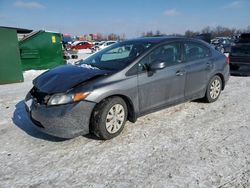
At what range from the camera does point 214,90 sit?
5.69 meters

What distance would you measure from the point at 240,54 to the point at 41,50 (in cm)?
868

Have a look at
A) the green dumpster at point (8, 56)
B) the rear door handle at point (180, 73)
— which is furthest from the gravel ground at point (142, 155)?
the green dumpster at point (8, 56)

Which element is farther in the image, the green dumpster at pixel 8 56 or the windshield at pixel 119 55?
the green dumpster at pixel 8 56

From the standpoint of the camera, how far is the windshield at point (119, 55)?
165 inches

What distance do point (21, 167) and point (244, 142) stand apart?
10.4 ft

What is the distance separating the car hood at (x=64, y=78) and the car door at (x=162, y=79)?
0.67 m

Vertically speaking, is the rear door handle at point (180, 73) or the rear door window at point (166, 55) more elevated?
the rear door window at point (166, 55)

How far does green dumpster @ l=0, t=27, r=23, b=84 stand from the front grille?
219 inches

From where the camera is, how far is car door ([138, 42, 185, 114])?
13.7 ft

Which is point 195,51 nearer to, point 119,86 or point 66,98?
point 119,86

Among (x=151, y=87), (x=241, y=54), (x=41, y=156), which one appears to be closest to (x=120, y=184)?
(x=41, y=156)

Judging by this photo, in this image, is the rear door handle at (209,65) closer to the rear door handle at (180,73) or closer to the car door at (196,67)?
the car door at (196,67)

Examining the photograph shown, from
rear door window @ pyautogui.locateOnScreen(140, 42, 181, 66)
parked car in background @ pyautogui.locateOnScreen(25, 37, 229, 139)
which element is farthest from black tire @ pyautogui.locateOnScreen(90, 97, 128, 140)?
rear door window @ pyautogui.locateOnScreen(140, 42, 181, 66)

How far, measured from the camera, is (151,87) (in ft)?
13.9
